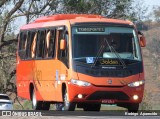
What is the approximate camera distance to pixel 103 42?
22.4 m

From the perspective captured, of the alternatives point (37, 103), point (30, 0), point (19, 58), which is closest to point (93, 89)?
point (37, 103)

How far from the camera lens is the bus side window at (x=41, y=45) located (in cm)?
2488

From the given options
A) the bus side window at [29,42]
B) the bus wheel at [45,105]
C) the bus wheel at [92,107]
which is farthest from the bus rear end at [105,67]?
the bus side window at [29,42]

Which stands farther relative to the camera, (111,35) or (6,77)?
(6,77)

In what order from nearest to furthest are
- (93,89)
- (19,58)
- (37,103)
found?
(93,89)
(37,103)
(19,58)

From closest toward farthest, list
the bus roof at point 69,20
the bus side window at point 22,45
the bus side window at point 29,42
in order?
the bus roof at point 69,20 < the bus side window at point 29,42 < the bus side window at point 22,45

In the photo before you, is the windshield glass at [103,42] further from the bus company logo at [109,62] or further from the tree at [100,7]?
the tree at [100,7]

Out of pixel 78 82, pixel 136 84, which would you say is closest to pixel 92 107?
pixel 136 84

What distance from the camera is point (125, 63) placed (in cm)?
2220

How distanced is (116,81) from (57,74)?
7.87 ft

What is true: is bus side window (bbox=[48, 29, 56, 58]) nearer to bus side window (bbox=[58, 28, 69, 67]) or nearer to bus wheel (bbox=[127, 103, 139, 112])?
bus side window (bbox=[58, 28, 69, 67])

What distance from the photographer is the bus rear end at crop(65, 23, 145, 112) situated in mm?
21703

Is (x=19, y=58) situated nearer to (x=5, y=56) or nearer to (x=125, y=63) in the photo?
(x=125, y=63)

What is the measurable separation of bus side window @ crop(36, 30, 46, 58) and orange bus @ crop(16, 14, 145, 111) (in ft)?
1.03
